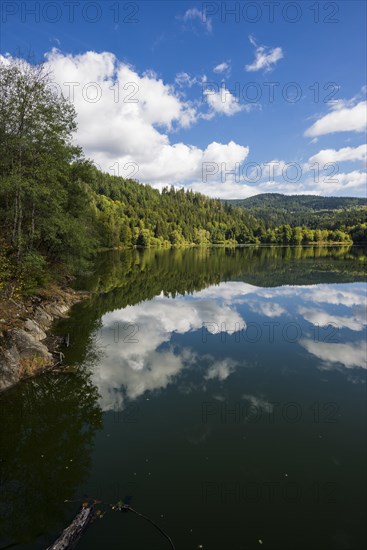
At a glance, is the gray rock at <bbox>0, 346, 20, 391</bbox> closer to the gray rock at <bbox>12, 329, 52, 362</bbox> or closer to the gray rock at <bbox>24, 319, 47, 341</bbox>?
the gray rock at <bbox>12, 329, 52, 362</bbox>

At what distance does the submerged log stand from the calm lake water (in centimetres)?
27

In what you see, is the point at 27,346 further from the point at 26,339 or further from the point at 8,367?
the point at 8,367

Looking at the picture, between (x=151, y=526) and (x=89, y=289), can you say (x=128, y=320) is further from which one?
(x=151, y=526)

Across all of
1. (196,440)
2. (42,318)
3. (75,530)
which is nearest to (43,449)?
(75,530)

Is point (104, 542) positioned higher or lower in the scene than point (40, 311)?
lower

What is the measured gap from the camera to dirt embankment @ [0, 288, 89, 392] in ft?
51.4

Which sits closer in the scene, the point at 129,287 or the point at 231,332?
the point at 231,332

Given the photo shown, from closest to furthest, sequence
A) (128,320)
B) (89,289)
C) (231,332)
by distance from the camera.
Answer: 1. (231,332)
2. (128,320)
3. (89,289)

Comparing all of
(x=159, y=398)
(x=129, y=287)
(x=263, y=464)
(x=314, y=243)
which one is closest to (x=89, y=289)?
(x=129, y=287)

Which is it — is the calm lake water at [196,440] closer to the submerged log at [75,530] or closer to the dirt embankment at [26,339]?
the submerged log at [75,530]

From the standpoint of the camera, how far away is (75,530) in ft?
25.6

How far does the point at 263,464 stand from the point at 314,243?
196557 millimetres

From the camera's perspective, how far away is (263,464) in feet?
34.2

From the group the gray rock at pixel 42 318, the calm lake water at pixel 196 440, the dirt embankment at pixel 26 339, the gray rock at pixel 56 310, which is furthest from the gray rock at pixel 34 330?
the gray rock at pixel 56 310
